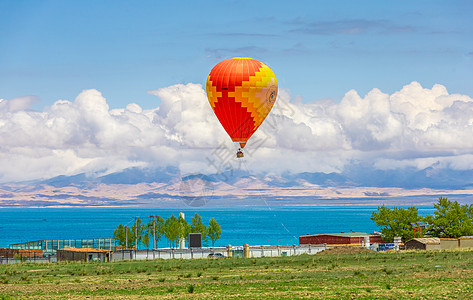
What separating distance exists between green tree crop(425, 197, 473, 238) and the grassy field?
4574 cm

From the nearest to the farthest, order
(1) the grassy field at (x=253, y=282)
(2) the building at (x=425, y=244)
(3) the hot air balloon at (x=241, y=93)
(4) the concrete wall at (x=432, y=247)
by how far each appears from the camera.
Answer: (1) the grassy field at (x=253, y=282) < (3) the hot air balloon at (x=241, y=93) < (4) the concrete wall at (x=432, y=247) < (2) the building at (x=425, y=244)

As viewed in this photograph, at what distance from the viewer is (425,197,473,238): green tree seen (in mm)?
106125

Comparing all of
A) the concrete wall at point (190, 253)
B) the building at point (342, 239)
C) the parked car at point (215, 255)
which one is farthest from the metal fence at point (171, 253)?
the building at point (342, 239)

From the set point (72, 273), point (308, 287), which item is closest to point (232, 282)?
point (308, 287)

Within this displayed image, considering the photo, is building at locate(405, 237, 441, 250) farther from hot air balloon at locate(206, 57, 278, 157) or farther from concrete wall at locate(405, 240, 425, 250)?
hot air balloon at locate(206, 57, 278, 157)

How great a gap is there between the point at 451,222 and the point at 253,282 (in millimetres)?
71077

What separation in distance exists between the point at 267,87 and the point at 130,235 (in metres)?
98.8

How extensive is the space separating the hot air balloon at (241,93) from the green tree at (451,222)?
56.8m

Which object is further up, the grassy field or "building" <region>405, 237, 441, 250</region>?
"building" <region>405, 237, 441, 250</region>

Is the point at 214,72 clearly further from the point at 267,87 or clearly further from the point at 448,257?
the point at 448,257

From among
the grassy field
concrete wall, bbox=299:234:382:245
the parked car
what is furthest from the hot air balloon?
concrete wall, bbox=299:234:382:245

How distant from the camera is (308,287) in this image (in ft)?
135

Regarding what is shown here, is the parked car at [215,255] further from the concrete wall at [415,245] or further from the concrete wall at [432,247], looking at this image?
the concrete wall at [432,247]

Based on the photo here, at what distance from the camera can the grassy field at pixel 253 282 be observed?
38.1 meters
